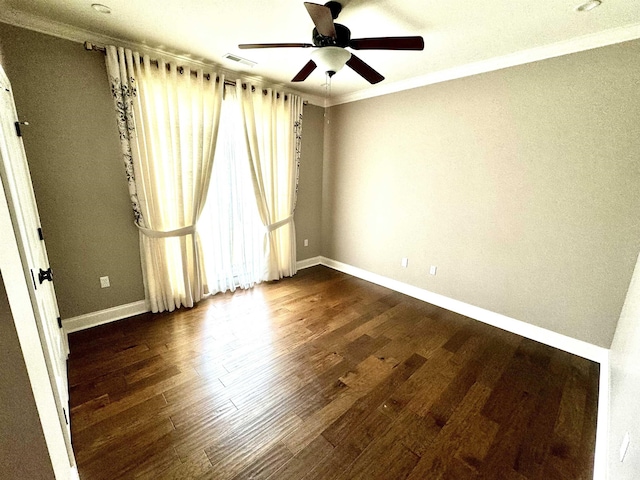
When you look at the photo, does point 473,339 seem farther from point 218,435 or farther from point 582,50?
point 582,50

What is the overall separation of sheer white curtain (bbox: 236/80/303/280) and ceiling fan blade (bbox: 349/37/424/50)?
174cm

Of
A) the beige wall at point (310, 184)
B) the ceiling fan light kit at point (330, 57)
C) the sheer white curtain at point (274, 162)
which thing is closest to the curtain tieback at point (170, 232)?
the sheer white curtain at point (274, 162)

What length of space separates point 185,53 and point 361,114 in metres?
2.13

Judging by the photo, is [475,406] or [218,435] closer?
[218,435]

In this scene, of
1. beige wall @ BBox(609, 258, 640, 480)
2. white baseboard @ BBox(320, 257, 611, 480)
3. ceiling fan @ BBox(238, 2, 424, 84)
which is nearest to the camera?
beige wall @ BBox(609, 258, 640, 480)

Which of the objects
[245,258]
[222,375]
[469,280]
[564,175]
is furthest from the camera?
[245,258]

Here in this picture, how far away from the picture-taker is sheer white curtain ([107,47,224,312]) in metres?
2.32

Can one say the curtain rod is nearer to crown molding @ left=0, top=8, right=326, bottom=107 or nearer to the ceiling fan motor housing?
crown molding @ left=0, top=8, right=326, bottom=107

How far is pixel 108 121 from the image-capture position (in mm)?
2312

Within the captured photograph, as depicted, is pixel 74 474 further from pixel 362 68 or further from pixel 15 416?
pixel 362 68

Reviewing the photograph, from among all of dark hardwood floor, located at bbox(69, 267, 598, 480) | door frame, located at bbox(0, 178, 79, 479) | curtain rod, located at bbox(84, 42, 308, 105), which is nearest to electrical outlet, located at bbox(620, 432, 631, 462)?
dark hardwood floor, located at bbox(69, 267, 598, 480)

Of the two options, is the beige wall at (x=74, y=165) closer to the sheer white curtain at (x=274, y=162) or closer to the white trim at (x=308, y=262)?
the sheer white curtain at (x=274, y=162)

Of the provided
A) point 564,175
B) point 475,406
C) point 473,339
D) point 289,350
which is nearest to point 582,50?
point 564,175

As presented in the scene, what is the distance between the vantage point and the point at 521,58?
2.28 m
